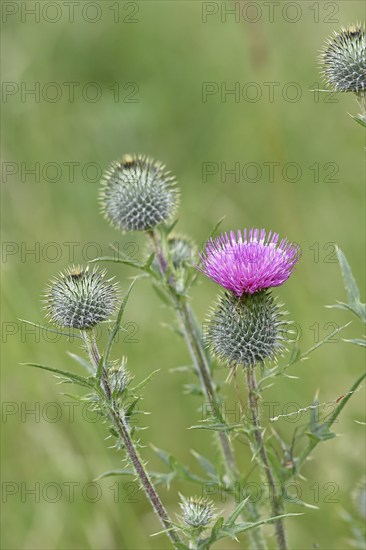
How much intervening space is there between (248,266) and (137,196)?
3.73 feet

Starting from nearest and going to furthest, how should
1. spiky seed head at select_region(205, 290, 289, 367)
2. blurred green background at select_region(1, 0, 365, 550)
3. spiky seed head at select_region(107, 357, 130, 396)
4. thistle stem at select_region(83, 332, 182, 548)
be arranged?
thistle stem at select_region(83, 332, 182, 548) → spiky seed head at select_region(107, 357, 130, 396) → spiky seed head at select_region(205, 290, 289, 367) → blurred green background at select_region(1, 0, 365, 550)

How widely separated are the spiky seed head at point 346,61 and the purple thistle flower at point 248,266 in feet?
2.94

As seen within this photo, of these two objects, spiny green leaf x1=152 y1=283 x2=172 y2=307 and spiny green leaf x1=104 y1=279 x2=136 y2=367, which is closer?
spiny green leaf x1=104 y1=279 x2=136 y2=367

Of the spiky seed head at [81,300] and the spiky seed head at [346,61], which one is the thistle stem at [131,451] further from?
the spiky seed head at [346,61]

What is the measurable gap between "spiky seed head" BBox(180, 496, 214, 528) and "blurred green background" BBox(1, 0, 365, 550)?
1344 millimetres

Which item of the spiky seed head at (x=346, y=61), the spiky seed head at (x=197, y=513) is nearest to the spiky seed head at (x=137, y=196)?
the spiky seed head at (x=346, y=61)

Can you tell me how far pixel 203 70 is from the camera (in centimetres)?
916

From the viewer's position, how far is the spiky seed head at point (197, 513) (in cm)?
334

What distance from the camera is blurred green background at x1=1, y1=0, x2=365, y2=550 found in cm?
548

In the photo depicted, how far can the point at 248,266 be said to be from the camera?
3.71m

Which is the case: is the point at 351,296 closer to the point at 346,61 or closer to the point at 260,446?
the point at 260,446

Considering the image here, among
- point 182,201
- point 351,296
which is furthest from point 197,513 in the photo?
point 182,201

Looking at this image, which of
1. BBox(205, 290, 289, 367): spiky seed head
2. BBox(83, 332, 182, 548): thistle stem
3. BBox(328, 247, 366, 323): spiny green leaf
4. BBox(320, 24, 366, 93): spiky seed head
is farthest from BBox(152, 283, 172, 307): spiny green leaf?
BBox(320, 24, 366, 93): spiky seed head

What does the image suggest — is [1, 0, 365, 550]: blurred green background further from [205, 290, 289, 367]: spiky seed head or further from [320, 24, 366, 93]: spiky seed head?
[320, 24, 366, 93]: spiky seed head
